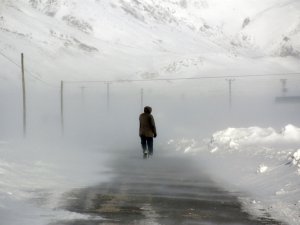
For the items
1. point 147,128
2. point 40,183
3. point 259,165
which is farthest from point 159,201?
point 147,128

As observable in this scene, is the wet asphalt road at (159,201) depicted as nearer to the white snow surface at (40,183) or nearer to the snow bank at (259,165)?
the white snow surface at (40,183)

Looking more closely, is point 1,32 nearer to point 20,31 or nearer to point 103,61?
point 20,31

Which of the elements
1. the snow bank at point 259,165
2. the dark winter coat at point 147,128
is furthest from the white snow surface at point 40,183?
the snow bank at point 259,165

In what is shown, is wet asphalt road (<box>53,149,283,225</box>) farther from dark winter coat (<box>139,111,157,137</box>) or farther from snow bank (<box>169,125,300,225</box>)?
dark winter coat (<box>139,111,157,137</box>)

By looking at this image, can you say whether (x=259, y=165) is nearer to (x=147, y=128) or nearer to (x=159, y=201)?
(x=159, y=201)

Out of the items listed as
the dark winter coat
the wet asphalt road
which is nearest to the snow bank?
the wet asphalt road

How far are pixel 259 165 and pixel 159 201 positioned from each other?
4.28 metres

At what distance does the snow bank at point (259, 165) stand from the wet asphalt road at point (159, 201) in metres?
0.40

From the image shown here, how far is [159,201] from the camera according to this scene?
Answer: 894cm

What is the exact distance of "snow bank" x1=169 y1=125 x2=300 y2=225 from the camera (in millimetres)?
8608

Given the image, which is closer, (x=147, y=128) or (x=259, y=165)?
(x=259, y=165)

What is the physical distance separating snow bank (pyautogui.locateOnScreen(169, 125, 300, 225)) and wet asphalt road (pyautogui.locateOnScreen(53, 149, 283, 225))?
1.31ft

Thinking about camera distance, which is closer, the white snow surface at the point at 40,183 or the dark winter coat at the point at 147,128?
the white snow surface at the point at 40,183

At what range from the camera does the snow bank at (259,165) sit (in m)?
8.61
